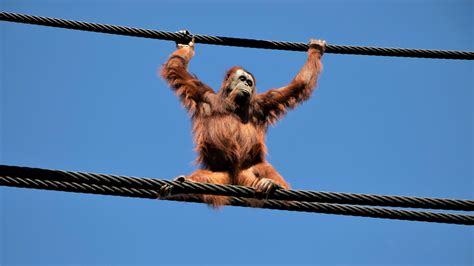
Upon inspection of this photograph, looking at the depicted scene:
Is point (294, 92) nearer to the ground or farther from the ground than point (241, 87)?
farther from the ground

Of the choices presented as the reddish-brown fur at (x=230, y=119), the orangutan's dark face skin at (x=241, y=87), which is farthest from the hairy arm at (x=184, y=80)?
the orangutan's dark face skin at (x=241, y=87)

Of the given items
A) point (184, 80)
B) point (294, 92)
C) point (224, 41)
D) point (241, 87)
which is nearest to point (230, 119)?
point (241, 87)

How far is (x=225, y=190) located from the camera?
4527mm

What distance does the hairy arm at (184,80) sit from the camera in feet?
23.0

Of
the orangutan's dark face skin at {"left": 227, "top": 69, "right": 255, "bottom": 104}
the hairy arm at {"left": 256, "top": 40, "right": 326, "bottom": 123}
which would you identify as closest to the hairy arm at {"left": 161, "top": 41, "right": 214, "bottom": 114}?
the orangutan's dark face skin at {"left": 227, "top": 69, "right": 255, "bottom": 104}

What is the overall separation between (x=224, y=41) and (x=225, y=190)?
2257mm

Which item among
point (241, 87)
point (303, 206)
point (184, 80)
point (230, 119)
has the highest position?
point (184, 80)

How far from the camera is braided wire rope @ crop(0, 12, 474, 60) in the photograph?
19.3 feet

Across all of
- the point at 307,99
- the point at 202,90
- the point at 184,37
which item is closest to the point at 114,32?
the point at 184,37

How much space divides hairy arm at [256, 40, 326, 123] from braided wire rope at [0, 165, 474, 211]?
2.59 meters

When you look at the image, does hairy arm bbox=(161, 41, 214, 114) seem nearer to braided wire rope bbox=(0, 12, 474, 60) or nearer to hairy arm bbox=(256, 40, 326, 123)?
braided wire rope bbox=(0, 12, 474, 60)

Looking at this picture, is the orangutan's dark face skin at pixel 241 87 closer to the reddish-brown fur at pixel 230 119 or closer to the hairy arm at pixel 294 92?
the reddish-brown fur at pixel 230 119

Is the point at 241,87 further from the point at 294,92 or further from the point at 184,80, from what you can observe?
the point at 294,92

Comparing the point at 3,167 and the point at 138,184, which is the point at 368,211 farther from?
the point at 3,167
